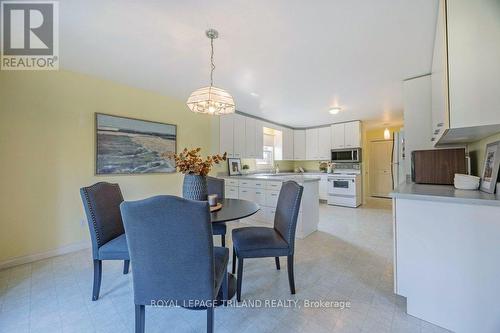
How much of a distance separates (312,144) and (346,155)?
109 centimetres

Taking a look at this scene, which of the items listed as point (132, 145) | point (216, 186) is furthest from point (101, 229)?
point (132, 145)

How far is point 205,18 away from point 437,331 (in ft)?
9.20

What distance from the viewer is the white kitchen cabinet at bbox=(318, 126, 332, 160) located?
238 inches

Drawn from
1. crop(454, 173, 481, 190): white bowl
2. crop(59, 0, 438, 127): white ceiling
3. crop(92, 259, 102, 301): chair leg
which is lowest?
crop(92, 259, 102, 301): chair leg

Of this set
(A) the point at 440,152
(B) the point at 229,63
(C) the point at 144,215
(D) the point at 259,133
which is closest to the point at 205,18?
Result: (B) the point at 229,63

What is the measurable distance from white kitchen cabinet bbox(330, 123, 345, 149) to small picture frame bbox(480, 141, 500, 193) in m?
4.16

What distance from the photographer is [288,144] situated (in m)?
6.36

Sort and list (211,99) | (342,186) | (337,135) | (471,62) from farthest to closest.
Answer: (337,135) < (342,186) < (211,99) < (471,62)

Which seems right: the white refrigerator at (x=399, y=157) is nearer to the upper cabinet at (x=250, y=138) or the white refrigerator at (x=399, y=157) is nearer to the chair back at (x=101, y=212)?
the upper cabinet at (x=250, y=138)

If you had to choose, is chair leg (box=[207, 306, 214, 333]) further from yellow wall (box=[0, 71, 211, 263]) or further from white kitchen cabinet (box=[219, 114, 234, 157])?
white kitchen cabinet (box=[219, 114, 234, 157])

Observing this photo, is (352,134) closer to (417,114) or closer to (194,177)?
(417,114)

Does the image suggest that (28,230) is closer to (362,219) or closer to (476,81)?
(476,81)

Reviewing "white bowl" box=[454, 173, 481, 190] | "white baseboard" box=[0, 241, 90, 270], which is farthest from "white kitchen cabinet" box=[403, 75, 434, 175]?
"white baseboard" box=[0, 241, 90, 270]

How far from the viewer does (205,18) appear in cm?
171
